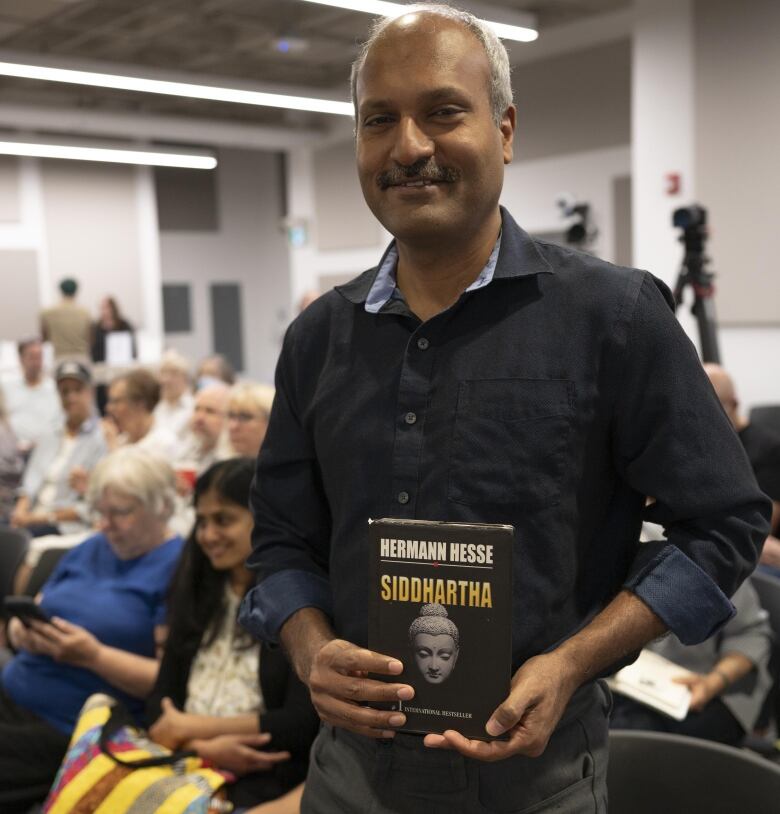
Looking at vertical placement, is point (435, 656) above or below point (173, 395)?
above

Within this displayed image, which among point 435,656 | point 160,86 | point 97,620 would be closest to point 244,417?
point 97,620

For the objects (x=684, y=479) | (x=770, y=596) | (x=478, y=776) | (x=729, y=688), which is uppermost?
(x=684, y=479)

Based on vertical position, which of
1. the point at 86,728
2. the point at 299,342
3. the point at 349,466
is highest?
the point at 299,342

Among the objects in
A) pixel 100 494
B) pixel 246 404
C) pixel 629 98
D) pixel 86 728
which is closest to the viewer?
pixel 86 728

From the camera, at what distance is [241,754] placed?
76.5 inches

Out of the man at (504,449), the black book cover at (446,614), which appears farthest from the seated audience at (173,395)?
the black book cover at (446,614)

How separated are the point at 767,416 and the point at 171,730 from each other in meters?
4.28

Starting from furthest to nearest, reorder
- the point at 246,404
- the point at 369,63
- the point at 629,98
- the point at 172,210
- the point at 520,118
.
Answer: the point at 172,210 < the point at 520,118 < the point at 629,98 < the point at 246,404 < the point at 369,63

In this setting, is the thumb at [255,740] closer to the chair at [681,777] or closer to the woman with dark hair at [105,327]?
the chair at [681,777]

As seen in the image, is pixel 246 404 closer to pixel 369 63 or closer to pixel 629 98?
pixel 369 63

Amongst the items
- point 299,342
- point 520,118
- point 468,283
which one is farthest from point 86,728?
point 520,118

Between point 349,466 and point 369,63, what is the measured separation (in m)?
0.47

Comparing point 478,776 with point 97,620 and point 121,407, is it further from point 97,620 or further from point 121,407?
point 121,407

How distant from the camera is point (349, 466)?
113 centimetres
